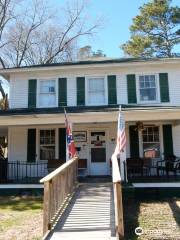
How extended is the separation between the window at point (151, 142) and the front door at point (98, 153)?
195 centimetres

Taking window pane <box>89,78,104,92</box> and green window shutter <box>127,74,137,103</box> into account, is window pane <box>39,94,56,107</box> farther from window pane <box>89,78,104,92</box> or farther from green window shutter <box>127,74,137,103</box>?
green window shutter <box>127,74,137,103</box>

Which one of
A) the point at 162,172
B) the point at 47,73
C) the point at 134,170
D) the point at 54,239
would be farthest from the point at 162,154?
the point at 54,239

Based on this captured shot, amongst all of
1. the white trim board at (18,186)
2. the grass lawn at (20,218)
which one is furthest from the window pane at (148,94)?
the grass lawn at (20,218)

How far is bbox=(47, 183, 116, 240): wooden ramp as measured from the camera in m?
7.64

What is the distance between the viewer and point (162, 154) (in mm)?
16203

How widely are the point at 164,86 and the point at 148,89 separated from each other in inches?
30.4

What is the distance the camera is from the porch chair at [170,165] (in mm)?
14181

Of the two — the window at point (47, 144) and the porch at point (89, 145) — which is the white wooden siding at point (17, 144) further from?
the window at point (47, 144)

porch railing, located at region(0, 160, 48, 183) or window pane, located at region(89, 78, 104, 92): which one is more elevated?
window pane, located at region(89, 78, 104, 92)

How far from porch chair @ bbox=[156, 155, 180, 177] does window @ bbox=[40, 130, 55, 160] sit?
5076mm

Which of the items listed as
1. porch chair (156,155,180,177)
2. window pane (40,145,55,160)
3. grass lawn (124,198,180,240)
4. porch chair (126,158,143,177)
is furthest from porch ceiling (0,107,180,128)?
grass lawn (124,198,180,240)

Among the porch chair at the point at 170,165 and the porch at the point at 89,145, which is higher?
the porch at the point at 89,145

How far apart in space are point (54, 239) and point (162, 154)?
9.80m

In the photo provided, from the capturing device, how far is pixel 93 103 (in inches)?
672
